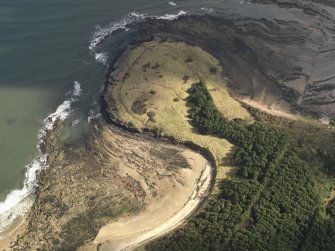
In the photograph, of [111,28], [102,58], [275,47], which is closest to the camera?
[102,58]

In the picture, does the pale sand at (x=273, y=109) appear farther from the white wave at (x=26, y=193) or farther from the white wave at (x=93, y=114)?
the white wave at (x=26, y=193)

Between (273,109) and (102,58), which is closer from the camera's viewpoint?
(273,109)

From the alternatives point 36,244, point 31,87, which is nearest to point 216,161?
point 36,244

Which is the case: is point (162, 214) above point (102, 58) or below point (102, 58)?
below

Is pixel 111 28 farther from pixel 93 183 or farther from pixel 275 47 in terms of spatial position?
pixel 93 183

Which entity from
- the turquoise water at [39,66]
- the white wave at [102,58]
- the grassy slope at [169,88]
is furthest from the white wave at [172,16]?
the white wave at [102,58]

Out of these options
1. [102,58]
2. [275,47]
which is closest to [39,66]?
[102,58]
